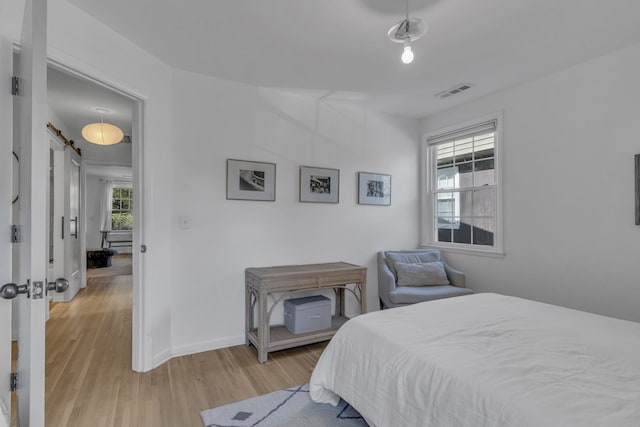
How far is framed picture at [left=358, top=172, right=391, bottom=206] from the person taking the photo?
148 inches

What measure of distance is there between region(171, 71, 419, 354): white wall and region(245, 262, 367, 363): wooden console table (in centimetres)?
16

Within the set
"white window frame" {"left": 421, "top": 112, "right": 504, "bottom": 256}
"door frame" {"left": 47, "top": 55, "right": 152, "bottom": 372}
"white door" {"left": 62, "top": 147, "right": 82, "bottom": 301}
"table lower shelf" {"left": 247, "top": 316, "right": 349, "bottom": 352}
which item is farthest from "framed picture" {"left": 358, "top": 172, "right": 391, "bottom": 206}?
"white door" {"left": 62, "top": 147, "right": 82, "bottom": 301}

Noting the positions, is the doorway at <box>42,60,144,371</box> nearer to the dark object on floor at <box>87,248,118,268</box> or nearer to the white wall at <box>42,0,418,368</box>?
the white wall at <box>42,0,418,368</box>

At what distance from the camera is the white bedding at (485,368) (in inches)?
39.6

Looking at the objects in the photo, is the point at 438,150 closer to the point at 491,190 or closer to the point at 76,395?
the point at 491,190

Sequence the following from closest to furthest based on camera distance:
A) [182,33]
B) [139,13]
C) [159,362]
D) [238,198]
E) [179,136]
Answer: [139,13] < [182,33] < [159,362] < [179,136] < [238,198]

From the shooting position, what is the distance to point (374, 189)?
384 centimetres

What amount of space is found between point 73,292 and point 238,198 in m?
3.54

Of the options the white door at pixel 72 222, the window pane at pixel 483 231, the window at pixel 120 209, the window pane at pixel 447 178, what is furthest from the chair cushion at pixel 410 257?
the window at pixel 120 209

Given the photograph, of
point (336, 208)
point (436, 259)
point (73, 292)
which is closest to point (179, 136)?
point (336, 208)

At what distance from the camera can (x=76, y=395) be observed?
2.12 meters

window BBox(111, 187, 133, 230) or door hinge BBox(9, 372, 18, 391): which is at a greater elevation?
window BBox(111, 187, 133, 230)

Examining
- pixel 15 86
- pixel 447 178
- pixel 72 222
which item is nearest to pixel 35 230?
pixel 15 86

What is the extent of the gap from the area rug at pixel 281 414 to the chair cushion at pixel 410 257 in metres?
Result: 1.86
